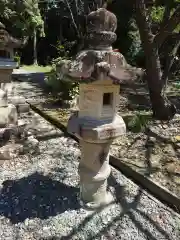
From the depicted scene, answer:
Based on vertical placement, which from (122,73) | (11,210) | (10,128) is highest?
(122,73)

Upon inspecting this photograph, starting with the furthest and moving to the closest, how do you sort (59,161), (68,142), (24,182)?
(68,142) < (59,161) < (24,182)

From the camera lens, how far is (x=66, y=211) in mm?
3078

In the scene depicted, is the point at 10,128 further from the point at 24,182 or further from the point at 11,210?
the point at 11,210

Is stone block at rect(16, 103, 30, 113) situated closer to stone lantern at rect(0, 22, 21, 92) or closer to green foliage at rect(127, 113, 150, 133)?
stone lantern at rect(0, 22, 21, 92)

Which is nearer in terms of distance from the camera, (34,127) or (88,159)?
(88,159)

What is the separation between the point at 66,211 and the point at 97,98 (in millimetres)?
1263

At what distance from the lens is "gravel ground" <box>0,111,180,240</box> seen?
2.78 meters

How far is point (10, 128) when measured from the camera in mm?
4785

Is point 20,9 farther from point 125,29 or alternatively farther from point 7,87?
point 125,29

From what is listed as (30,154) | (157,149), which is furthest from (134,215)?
(30,154)

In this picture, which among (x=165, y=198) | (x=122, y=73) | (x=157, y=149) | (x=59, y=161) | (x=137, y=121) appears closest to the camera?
(x=122, y=73)

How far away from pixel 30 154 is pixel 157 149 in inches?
80.2

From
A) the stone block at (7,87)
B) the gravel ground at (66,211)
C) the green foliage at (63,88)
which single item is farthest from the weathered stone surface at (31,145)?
the green foliage at (63,88)

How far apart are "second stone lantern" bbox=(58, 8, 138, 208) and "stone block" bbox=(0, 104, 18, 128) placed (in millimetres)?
2199
